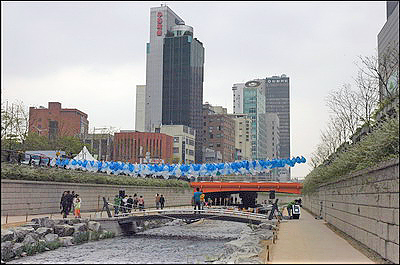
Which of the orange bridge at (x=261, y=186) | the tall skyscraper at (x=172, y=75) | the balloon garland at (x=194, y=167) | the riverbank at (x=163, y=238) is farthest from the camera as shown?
the tall skyscraper at (x=172, y=75)

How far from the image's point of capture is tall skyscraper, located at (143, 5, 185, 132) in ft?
535

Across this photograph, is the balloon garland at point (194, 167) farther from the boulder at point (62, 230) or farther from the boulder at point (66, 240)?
the boulder at point (66, 240)

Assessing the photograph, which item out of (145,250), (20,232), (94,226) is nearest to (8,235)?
(20,232)

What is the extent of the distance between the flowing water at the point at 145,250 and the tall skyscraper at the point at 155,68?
126 m

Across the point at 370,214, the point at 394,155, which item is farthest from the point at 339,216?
the point at 394,155

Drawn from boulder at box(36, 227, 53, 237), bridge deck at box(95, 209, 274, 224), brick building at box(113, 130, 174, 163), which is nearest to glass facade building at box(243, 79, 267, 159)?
brick building at box(113, 130, 174, 163)

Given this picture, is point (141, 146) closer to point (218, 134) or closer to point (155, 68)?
point (218, 134)

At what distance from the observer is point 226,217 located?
33.6m

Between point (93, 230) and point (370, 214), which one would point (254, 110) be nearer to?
point (93, 230)

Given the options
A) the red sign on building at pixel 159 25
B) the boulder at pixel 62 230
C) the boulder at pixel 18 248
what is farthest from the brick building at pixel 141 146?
the boulder at pixel 18 248

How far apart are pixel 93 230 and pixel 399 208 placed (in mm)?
21801

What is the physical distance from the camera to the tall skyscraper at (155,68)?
163 meters

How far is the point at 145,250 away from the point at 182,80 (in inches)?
5292

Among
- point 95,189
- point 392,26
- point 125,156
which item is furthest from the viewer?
point 125,156
